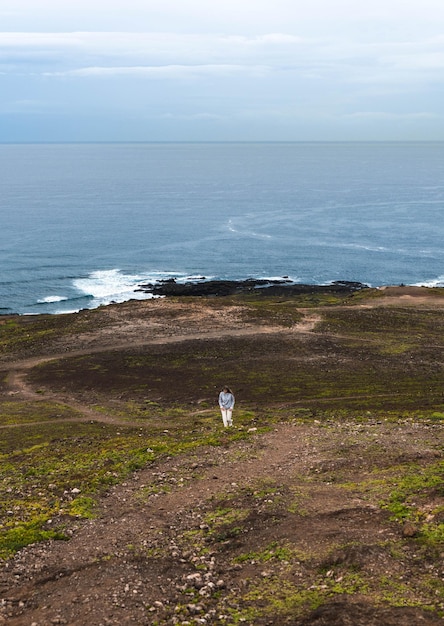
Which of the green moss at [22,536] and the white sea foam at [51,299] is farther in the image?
the white sea foam at [51,299]

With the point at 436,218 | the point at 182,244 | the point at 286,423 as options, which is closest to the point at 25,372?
the point at 286,423

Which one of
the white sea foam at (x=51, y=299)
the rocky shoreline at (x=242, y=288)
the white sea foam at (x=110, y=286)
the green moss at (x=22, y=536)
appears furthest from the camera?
the white sea foam at (x=51, y=299)

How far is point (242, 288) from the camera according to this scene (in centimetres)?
9656

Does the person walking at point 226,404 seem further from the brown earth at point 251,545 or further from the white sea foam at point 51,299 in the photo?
the white sea foam at point 51,299

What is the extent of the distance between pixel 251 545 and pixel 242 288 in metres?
79.1

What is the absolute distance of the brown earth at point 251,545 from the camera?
15023 millimetres

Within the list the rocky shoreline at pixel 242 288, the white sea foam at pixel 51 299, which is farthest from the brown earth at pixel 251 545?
the white sea foam at pixel 51 299

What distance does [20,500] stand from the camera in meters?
22.5

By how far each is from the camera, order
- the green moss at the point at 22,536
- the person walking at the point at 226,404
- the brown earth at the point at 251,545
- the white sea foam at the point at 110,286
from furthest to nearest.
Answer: the white sea foam at the point at 110,286 → the person walking at the point at 226,404 → the green moss at the point at 22,536 → the brown earth at the point at 251,545

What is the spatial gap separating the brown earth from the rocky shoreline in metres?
62.4

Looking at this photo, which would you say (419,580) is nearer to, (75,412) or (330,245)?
(75,412)

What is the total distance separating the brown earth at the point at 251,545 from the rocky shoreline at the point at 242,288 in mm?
62424

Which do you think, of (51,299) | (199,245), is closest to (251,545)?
(51,299)

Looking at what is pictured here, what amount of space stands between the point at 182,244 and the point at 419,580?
393 feet
